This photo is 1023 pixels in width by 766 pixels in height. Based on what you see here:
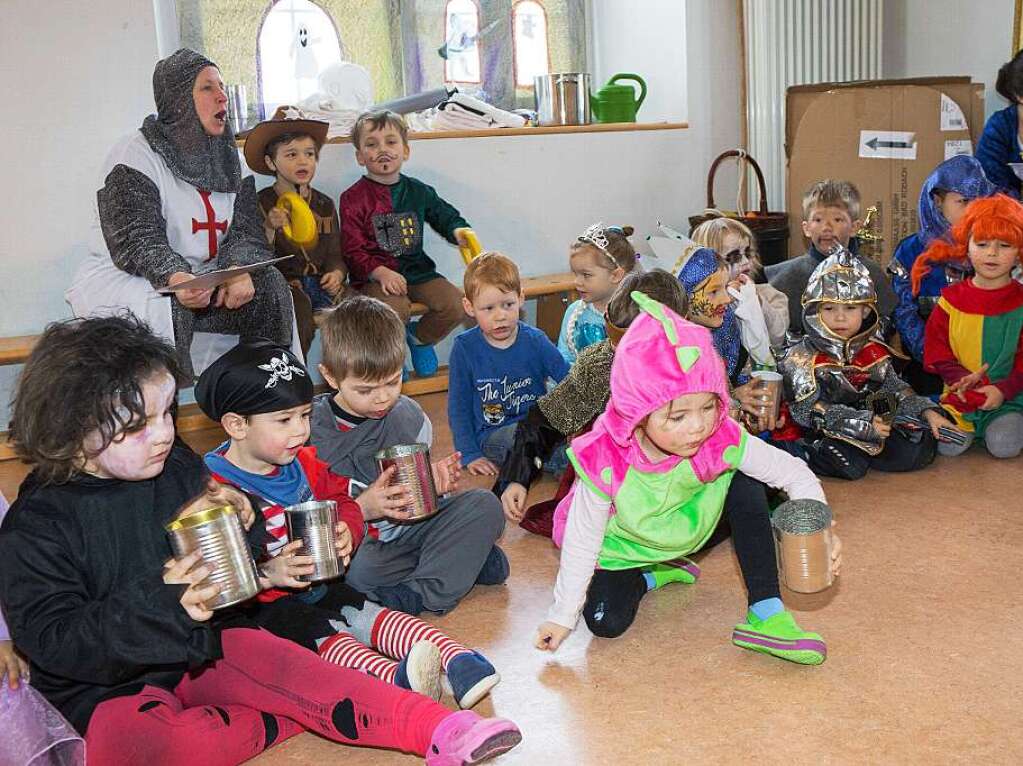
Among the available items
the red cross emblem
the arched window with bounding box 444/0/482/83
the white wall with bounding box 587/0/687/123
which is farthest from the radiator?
the red cross emblem

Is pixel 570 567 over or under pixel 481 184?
under

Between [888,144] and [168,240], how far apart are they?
3275 millimetres

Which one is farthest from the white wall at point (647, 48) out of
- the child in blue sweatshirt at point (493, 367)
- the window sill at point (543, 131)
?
the child in blue sweatshirt at point (493, 367)

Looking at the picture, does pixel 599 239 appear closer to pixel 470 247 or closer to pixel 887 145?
pixel 470 247

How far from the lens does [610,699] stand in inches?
85.7

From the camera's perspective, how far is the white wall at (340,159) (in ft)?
14.1

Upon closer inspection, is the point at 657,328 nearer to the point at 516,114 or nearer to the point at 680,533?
the point at 680,533

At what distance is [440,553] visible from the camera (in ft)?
8.49

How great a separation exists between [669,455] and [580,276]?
1.39 meters

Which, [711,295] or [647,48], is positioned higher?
[647,48]

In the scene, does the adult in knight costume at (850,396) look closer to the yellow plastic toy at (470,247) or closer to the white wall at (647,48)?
the yellow plastic toy at (470,247)

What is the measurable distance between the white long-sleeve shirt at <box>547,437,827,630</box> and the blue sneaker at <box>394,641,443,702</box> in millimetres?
327

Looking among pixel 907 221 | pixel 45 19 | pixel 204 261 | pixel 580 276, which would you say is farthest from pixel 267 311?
pixel 907 221

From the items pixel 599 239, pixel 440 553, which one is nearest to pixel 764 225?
pixel 599 239
